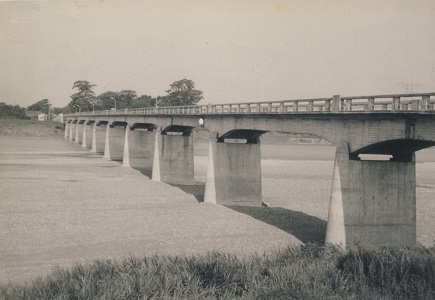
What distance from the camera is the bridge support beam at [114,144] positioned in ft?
256

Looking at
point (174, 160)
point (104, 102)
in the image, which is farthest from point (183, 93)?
point (174, 160)

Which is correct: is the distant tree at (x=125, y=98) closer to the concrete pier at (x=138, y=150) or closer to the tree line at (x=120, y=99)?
the tree line at (x=120, y=99)

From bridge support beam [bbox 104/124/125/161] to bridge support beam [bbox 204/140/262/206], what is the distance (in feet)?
140

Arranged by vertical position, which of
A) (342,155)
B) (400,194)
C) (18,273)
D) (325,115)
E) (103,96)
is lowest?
(18,273)

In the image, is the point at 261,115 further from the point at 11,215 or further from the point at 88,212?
the point at 11,215

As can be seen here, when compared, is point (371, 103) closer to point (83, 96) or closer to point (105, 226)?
point (105, 226)

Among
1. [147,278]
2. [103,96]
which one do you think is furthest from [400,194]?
[103,96]

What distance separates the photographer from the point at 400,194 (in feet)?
77.4

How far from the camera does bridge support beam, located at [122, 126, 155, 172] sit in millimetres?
66000

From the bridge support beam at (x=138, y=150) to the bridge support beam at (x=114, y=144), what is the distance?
1153 cm

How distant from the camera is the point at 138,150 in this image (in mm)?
66938

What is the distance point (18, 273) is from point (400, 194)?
17.0m

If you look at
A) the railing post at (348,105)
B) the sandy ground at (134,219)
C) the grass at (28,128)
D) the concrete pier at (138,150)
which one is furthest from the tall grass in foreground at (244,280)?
the grass at (28,128)

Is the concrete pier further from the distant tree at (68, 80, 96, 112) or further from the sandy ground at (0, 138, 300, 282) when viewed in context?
the distant tree at (68, 80, 96, 112)
